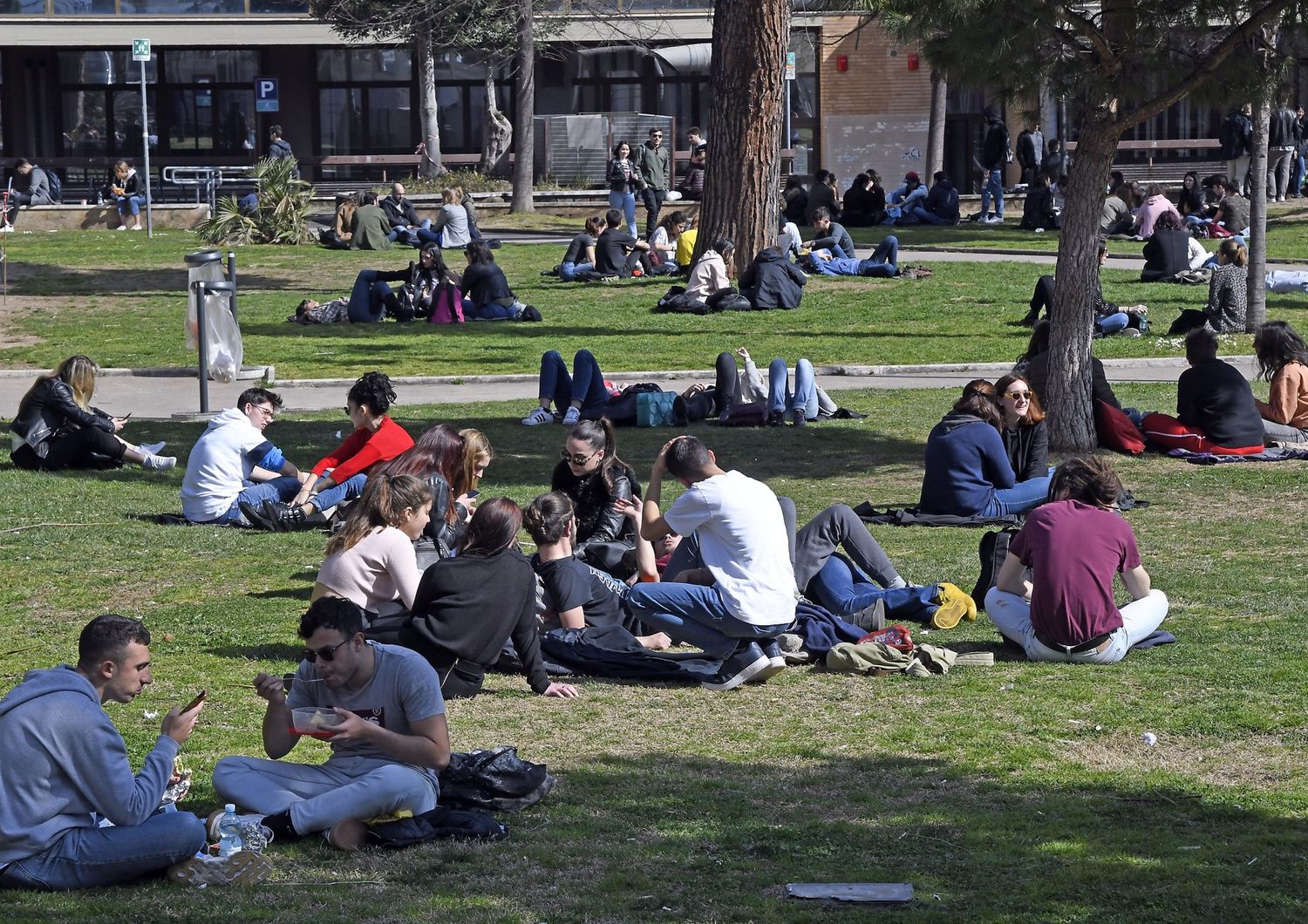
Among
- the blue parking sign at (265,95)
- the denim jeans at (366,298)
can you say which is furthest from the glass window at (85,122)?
the denim jeans at (366,298)

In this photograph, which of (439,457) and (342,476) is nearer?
(439,457)

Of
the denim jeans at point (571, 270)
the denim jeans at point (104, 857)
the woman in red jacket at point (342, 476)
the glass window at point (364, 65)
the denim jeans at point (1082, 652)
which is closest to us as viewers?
the denim jeans at point (104, 857)

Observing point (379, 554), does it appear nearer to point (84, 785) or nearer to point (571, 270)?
point (84, 785)

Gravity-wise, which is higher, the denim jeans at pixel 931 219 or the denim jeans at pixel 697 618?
the denim jeans at pixel 931 219

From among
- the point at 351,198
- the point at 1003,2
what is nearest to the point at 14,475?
the point at 1003,2

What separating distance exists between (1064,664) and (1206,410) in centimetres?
616

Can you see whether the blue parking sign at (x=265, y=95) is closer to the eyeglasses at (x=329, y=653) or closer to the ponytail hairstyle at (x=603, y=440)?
the ponytail hairstyle at (x=603, y=440)

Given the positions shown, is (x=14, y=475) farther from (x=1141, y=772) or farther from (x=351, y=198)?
(x=351, y=198)

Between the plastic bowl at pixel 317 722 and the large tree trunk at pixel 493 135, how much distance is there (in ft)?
115

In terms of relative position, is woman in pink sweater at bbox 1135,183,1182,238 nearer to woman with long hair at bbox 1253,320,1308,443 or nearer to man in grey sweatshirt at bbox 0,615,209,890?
woman with long hair at bbox 1253,320,1308,443

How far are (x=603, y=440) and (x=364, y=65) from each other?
37710 millimetres

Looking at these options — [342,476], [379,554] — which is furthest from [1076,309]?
[379,554]

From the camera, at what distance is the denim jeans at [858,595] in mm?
8695

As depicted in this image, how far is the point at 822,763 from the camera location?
21.1ft
